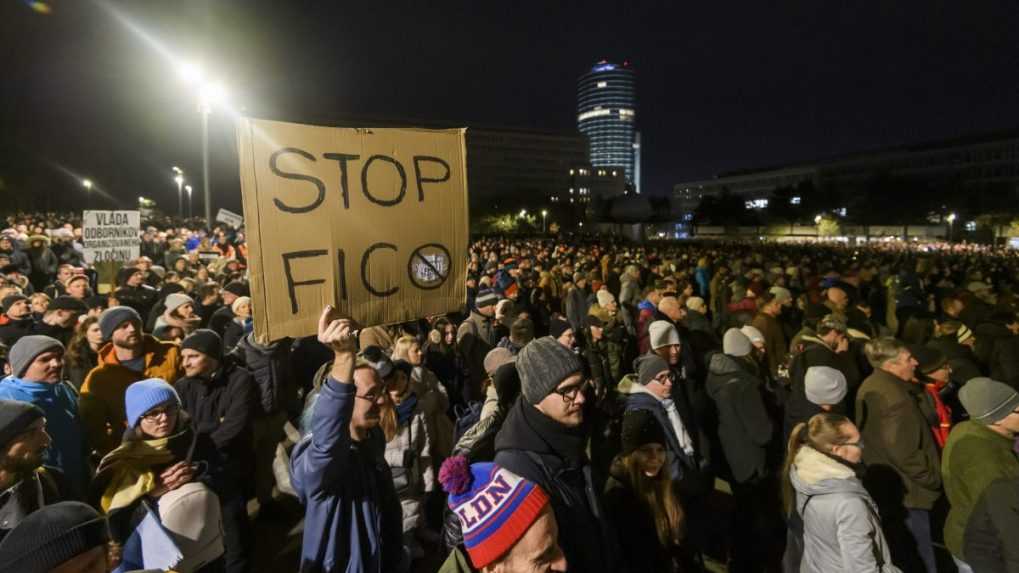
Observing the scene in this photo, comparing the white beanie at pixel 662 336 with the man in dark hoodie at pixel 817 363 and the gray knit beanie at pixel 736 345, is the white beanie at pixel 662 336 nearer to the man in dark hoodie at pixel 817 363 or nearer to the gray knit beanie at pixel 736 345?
the gray knit beanie at pixel 736 345

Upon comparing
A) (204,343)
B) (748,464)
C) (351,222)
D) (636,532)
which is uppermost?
(351,222)

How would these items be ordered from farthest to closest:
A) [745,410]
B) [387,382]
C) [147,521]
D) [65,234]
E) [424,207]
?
[65,234] → [745,410] → [387,382] → [424,207] → [147,521]

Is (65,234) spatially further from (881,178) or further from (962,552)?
(881,178)

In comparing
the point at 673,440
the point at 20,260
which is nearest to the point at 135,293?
the point at 20,260

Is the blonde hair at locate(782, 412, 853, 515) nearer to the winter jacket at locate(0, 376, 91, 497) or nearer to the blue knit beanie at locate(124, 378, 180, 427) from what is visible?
the blue knit beanie at locate(124, 378, 180, 427)

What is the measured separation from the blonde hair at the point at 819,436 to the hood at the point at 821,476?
0.05 m

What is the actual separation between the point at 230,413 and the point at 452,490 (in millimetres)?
2461

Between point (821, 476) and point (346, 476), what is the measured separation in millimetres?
2179

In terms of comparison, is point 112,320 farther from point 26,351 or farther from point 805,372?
point 805,372

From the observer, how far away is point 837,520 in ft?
8.77

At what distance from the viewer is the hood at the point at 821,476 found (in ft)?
8.87

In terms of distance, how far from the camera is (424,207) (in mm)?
2818

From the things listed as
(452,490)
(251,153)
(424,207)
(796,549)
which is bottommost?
(796,549)

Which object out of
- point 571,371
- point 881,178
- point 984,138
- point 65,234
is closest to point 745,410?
point 571,371
